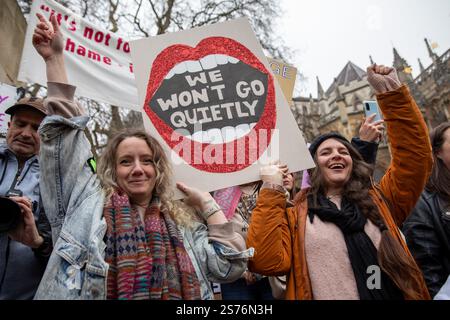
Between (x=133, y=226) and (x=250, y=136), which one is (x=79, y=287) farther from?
(x=250, y=136)

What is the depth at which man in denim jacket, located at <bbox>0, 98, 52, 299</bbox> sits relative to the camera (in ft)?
4.62

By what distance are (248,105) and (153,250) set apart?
981 mm

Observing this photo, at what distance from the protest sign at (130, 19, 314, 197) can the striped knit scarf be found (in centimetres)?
38

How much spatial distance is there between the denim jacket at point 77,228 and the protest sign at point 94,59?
2040 mm

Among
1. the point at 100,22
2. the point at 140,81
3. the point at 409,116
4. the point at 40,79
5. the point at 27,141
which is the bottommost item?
the point at 409,116

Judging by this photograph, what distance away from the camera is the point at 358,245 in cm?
154

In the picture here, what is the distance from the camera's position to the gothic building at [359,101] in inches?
855

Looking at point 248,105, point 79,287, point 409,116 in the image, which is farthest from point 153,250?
point 409,116

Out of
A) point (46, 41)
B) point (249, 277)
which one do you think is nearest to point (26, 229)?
point (46, 41)

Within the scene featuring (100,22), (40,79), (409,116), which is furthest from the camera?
(100,22)

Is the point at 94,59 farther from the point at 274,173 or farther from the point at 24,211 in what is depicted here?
the point at 274,173

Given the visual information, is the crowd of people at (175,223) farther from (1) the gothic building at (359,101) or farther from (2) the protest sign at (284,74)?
(1) the gothic building at (359,101)

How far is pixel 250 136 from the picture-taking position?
5.91 ft

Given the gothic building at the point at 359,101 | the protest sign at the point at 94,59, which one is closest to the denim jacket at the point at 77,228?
the protest sign at the point at 94,59
